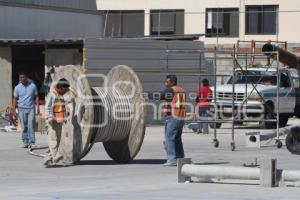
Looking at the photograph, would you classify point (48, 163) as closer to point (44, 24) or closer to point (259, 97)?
point (259, 97)

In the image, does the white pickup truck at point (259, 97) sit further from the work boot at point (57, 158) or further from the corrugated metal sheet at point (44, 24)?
the work boot at point (57, 158)

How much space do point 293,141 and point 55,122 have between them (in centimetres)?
669

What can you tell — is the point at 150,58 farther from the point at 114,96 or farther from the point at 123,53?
the point at 114,96

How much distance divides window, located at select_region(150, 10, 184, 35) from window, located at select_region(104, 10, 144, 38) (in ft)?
3.14

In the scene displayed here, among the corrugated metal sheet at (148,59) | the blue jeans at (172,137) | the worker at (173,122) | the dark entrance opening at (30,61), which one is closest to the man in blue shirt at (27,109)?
the worker at (173,122)

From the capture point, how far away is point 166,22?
62375mm

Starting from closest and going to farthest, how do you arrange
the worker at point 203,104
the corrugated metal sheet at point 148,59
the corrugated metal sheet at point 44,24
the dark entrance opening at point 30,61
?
the worker at point 203,104 → the corrugated metal sheet at point 148,59 → the dark entrance opening at point 30,61 → the corrugated metal sheet at point 44,24

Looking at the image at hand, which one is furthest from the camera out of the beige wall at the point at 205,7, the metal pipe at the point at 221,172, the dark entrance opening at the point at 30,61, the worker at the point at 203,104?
the beige wall at the point at 205,7

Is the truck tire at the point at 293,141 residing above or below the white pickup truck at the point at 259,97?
below

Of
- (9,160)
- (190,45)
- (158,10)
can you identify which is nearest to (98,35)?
(190,45)

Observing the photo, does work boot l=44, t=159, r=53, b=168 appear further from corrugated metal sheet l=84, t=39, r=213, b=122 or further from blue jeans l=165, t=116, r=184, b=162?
corrugated metal sheet l=84, t=39, r=213, b=122

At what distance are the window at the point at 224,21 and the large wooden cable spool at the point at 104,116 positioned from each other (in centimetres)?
4065

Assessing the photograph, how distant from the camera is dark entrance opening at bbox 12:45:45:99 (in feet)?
127

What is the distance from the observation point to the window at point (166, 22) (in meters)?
61.7
